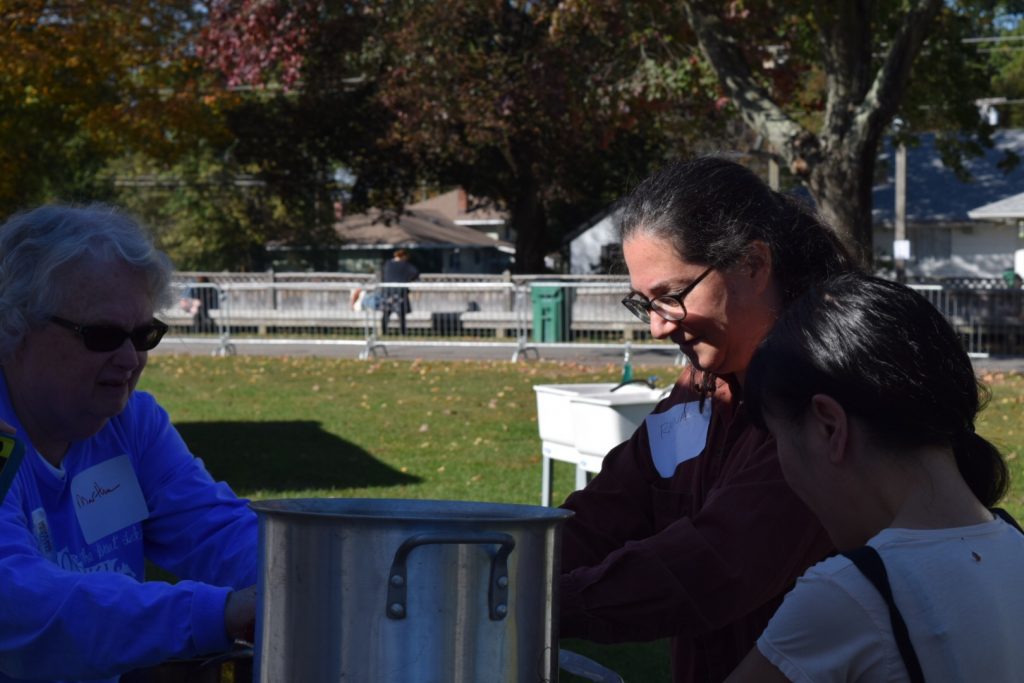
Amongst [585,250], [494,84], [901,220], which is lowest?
[585,250]

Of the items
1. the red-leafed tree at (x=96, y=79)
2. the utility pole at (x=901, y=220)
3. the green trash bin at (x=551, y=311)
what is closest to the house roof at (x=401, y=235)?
the utility pole at (x=901, y=220)

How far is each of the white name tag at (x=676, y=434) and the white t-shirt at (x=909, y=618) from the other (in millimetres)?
852

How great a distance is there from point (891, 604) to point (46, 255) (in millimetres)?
1745

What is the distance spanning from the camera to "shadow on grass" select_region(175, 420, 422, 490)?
9.70 metres

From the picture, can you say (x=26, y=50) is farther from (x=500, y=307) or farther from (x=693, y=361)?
(x=693, y=361)

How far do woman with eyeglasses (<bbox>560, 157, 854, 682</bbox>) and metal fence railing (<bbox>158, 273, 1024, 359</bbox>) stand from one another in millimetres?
17777

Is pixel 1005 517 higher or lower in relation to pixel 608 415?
higher

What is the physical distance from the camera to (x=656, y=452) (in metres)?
2.82

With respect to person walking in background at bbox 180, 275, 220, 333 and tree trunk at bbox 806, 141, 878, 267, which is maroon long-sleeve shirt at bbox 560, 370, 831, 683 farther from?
person walking in background at bbox 180, 275, 220, 333

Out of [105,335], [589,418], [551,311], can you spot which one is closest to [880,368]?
[105,335]

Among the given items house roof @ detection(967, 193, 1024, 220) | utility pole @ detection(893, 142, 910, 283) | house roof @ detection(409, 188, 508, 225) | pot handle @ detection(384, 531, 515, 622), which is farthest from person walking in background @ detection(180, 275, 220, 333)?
house roof @ detection(409, 188, 508, 225)

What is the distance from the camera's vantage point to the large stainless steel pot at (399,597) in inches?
69.1

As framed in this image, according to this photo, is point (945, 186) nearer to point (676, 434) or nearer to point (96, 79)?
point (96, 79)

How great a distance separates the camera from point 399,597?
175 cm
